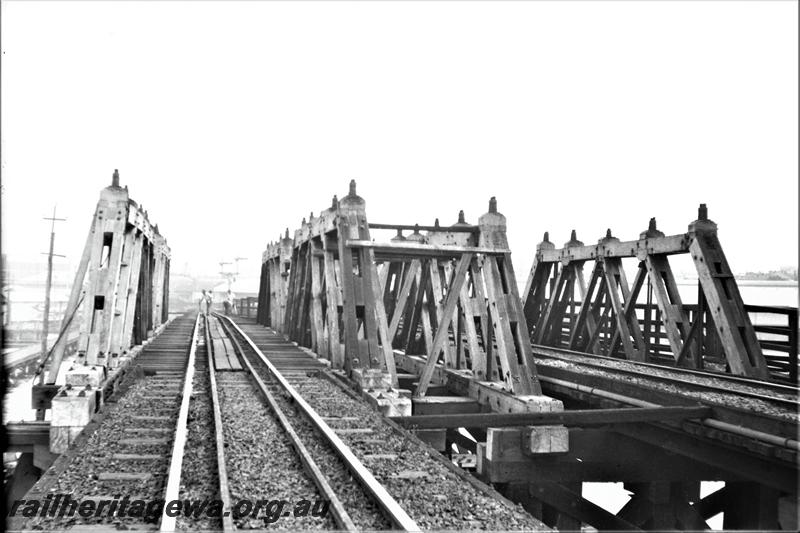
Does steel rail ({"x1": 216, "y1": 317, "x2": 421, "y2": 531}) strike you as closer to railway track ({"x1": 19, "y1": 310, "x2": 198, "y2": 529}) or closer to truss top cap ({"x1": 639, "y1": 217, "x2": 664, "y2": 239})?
railway track ({"x1": 19, "y1": 310, "x2": 198, "y2": 529})

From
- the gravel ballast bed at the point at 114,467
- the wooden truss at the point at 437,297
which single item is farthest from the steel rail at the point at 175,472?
the wooden truss at the point at 437,297

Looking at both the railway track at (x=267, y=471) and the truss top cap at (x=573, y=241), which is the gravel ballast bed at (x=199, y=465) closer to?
the railway track at (x=267, y=471)

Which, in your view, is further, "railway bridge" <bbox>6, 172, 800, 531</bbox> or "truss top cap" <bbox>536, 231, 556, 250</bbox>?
"truss top cap" <bbox>536, 231, 556, 250</bbox>

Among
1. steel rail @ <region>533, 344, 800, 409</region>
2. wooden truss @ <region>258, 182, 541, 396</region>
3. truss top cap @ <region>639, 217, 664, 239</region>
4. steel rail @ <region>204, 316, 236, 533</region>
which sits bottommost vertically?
steel rail @ <region>204, 316, 236, 533</region>

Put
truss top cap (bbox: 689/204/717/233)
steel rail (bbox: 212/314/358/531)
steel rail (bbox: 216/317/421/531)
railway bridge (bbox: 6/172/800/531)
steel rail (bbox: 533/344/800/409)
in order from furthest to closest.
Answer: truss top cap (bbox: 689/204/717/233), steel rail (bbox: 533/344/800/409), railway bridge (bbox: 6/172/800/531), steel rail (bbox: 212/314/358/531), steel rail (bbox: 216/317/421/531)

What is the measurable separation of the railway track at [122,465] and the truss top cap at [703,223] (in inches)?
347

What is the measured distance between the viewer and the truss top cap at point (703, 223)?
11.0 m

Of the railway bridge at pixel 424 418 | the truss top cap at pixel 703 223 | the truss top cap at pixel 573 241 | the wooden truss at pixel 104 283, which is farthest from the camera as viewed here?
the truss top cap at pixel 573 241

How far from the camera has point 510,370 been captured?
28.0 ft

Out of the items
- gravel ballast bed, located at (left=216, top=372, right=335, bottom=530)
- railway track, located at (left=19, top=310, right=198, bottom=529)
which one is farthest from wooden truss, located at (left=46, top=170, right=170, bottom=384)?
gravel ballast bed, located at (left=216, top=372, right=335, bottom=530)

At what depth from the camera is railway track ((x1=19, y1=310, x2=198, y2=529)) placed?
4.60 meters

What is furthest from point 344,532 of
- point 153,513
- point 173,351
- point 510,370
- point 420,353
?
point 173,351

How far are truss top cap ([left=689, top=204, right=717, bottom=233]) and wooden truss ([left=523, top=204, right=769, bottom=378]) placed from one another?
2 cm

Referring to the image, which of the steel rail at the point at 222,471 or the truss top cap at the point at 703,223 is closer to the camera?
the steel rail at the point at 222,471
